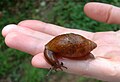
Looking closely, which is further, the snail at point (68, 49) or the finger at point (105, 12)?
the finger at point (105, 12)

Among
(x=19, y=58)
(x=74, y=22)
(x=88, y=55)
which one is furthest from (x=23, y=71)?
(x=88, y=55)

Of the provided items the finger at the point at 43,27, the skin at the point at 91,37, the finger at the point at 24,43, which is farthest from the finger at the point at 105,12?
the finger at the point at 24,43

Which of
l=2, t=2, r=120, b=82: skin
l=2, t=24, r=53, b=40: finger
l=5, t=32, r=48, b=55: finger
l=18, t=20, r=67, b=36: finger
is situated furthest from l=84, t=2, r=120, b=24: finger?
l=5, t=32, r=48, b=55: finger

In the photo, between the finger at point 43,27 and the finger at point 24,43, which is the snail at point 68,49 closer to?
the finger at point 24,43

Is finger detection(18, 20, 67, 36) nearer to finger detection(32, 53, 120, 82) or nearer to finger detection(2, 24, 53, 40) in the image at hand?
finger detection(2, 24, 53, 40)

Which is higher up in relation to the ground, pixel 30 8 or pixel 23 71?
pixel 30 8

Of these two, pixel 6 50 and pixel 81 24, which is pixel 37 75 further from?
pixel 81 24

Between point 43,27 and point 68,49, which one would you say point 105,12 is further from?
point 68,49
